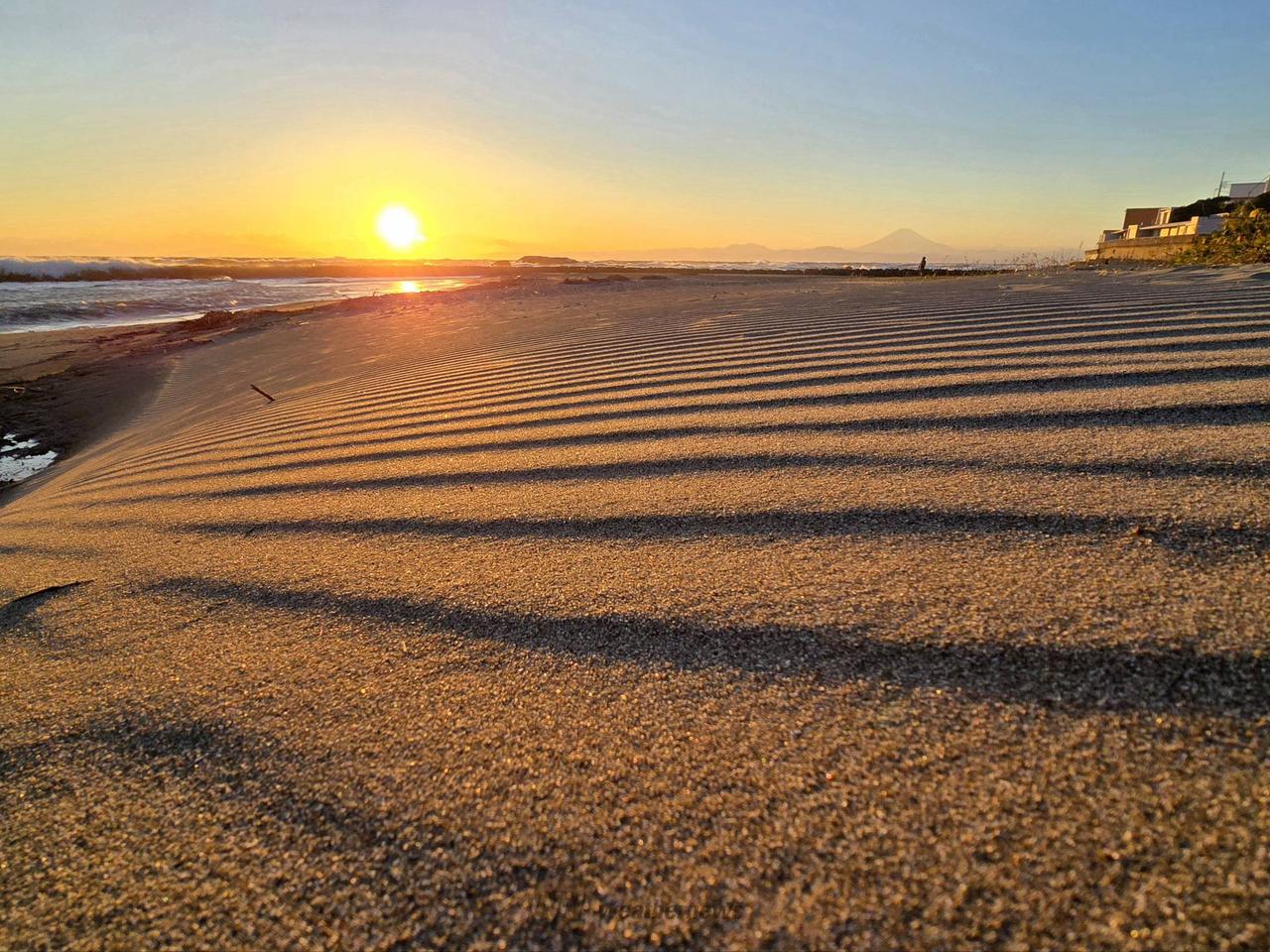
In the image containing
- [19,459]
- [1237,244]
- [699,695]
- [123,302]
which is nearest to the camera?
[699,695]

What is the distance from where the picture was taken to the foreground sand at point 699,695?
17.5 inches

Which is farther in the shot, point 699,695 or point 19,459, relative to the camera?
point 19,459

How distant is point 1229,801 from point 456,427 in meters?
2.04

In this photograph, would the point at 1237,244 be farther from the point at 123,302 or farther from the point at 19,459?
the point at 123,302

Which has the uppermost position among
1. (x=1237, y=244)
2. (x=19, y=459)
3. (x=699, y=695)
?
(x=1237, y=244)

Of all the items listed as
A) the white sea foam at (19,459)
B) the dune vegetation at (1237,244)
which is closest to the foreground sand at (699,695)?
the white sea foam at (19,459)

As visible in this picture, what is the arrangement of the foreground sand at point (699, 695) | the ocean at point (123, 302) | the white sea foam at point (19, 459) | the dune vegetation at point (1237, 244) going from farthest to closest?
the ocean at point (123, 302) → the dune vegetation at point (1237, 244) → the white sea foam at point (19, 459) → the foreground sand at point (699, 695)

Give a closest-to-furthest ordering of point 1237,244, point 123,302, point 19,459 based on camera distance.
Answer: point 19,459
point 1237,244
point 123,302

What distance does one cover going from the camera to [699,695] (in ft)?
2.15

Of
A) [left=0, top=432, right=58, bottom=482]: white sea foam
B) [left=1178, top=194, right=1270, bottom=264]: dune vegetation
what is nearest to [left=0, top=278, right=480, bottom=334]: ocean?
[left=0, top=432, right=58, bottom=482]: white sea foam

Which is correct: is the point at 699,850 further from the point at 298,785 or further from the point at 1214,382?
the point at 1214,382

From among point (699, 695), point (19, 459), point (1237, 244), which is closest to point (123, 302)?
point (19, 459)

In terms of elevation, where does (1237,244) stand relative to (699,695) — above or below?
above

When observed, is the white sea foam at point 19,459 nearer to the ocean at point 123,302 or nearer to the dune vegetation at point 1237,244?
the ocean at point 123,302
